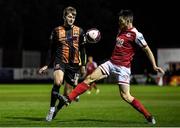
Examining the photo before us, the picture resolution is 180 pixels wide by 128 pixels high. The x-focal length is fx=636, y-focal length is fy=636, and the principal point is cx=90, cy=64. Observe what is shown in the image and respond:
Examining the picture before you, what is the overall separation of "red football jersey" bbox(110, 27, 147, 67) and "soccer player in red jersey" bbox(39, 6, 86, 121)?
1.46 meters

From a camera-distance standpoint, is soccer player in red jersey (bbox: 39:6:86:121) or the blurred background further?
the blurred background

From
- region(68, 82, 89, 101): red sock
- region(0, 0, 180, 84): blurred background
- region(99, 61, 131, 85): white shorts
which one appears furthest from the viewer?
region(0, 0, 180, 84): blurred background

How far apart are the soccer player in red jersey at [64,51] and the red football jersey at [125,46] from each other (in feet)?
4.79

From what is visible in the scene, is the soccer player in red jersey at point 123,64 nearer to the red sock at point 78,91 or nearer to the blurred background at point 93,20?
the red sock at point 78,91

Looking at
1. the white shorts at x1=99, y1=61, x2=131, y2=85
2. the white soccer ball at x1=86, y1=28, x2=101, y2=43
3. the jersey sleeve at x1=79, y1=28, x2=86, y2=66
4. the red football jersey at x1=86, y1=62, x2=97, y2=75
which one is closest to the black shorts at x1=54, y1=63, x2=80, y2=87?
the jersey sleeve at x1=79, y1=28, x2=86, y2=66

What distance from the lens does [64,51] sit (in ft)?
51.2

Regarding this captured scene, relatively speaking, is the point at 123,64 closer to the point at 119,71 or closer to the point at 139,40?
the point at 119,71

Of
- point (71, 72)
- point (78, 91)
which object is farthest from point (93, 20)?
point (78, 91)

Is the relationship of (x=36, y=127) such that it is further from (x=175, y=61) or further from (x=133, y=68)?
(x=133, y=68)

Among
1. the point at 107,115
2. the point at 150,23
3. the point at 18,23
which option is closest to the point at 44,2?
the point at 18,23

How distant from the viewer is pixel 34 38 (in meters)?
74.3

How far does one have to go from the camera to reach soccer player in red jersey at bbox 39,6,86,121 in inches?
606

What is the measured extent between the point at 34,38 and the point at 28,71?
46.8 ft

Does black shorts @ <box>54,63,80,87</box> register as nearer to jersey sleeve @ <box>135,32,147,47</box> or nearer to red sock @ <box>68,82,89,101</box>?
red sock @ <box>68,82,89,101</box>
